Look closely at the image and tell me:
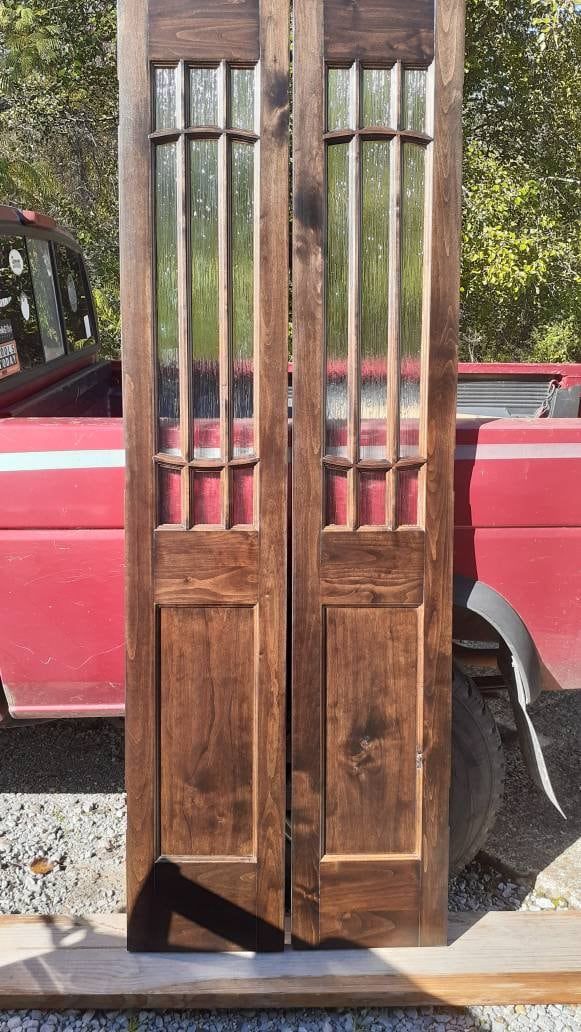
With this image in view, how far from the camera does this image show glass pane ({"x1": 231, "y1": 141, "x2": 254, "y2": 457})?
2408mm

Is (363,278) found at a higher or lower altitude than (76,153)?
lower

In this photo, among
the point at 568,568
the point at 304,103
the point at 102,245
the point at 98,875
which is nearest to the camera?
the point at 304,103

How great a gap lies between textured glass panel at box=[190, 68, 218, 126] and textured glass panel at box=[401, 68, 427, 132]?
1.61 ft

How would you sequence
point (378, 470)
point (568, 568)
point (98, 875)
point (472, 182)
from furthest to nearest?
point (472, 182), point (98, 875), point (568, 568), point (378, 470)

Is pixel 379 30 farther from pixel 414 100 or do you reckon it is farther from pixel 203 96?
pixel 203 96

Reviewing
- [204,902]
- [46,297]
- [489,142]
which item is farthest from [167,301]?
[489,142]

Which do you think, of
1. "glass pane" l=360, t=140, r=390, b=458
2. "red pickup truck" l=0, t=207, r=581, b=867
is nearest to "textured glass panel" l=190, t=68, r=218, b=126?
"glass pane" l=360, t=140, r=390, b=458

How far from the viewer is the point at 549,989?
2.47 m

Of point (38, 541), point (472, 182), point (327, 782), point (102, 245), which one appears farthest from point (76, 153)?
point (327, 782)

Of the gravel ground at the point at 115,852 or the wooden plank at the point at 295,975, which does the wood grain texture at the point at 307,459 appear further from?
the gravel ground at the point at 115,852

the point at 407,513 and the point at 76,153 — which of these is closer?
the point at 407,513

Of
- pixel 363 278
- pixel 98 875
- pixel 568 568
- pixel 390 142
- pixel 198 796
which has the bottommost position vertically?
pixel 98 875

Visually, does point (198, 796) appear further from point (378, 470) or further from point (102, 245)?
point (102, 245)

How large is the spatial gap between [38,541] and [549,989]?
192cm
